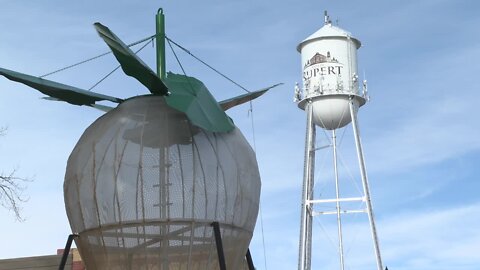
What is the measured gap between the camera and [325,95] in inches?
1693

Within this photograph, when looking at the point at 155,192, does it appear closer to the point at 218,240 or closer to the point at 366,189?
the point at 218,240

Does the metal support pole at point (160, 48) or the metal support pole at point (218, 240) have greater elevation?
the metal support pole at point (160, 48)

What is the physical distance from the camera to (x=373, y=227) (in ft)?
134

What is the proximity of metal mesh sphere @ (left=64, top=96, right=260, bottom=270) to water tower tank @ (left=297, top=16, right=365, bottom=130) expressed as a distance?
2695 cm

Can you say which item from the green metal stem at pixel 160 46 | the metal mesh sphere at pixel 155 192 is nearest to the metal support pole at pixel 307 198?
the green metal stem at pixel 160 46

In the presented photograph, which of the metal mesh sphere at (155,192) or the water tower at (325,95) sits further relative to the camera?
the water tower at (325,95)

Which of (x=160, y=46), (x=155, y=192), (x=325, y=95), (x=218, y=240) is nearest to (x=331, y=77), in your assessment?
(x=325, y=95)

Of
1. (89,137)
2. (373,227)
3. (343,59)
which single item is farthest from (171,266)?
(343,59)

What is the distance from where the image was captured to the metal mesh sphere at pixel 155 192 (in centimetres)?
1538

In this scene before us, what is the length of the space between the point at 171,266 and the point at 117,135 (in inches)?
89.1

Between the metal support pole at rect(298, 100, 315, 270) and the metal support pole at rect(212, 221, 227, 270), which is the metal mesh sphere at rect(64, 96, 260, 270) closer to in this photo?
the metal support pole at rect(212, 221, 227, 270)

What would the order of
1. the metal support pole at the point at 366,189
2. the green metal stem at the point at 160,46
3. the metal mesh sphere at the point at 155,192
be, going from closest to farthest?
the metal mesh sphere at the point at 155,192
the green metal stem at the point at 160,46
the metal support pole at the point at 366,189

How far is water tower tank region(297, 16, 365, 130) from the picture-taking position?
43.0 m

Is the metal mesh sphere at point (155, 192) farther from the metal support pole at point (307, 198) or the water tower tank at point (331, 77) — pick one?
the water tower tank at point (331, 77)
